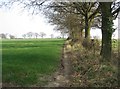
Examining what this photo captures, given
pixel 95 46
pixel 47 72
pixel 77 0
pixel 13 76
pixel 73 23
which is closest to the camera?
pixel 13 76

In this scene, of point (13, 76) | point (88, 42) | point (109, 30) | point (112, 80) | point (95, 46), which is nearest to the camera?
point (112, 80)

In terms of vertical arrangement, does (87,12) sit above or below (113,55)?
above

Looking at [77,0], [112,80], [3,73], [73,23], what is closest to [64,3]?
[77,0]

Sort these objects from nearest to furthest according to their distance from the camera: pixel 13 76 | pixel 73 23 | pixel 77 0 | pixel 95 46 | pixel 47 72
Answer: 1. pixel 13 76
2. pixel 47 72
3. pixel 77 0
4. pixel 95 46
5. pixel 73 23

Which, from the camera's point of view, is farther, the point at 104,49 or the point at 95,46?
the point at 95,46

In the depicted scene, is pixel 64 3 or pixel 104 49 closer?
pixel 104 49

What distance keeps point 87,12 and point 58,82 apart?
69.5ft

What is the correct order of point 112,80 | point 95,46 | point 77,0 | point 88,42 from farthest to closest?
point 88,42 → point 95,46 → point 77,0 → point 112,80

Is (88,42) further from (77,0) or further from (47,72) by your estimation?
(47,72)

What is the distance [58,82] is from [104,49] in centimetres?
757

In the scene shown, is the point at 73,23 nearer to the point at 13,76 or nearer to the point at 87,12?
the point at 87,12

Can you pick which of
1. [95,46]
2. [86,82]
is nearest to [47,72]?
[86,82]

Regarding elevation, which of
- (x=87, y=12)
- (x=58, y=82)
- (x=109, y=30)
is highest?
(x=87, y=12)

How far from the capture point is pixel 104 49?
62.3 feet
